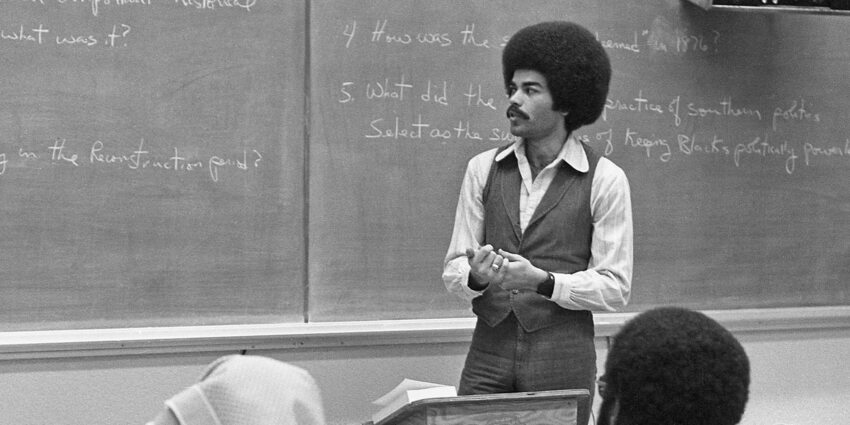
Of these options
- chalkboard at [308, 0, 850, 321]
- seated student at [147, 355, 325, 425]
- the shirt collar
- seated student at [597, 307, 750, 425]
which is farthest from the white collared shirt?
seated student at [147, 355, 325, 425]

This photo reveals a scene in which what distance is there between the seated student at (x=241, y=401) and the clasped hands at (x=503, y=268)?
1.14 m

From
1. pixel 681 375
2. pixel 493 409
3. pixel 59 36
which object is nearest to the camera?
pixel 681 375

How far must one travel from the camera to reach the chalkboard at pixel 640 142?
10.8 feet

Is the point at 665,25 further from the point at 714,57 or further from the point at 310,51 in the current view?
the point at 310,51

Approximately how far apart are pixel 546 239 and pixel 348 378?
3.26ft

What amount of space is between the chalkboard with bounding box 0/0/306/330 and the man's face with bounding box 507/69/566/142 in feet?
2.75

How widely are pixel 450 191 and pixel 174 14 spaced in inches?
39.8

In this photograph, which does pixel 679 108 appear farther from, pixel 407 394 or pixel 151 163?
pixel 151 163

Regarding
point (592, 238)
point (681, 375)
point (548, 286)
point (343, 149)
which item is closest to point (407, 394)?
point (548, 286)

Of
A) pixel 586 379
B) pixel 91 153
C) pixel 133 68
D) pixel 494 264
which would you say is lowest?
pixel 586 379

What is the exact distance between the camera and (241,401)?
1.22 meters

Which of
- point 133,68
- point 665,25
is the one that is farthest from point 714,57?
point 133,68

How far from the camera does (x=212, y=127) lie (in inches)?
123

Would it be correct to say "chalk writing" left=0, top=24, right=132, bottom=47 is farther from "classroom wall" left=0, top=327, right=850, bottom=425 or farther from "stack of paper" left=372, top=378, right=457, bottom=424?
"stack of paper" left=372, top=378, right=457, bottom=424
